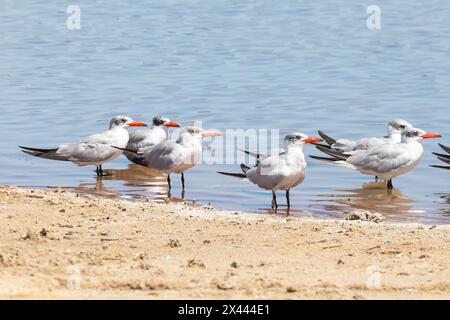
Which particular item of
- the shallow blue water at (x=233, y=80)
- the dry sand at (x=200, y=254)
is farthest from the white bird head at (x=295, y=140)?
the dry sand at (x=200, y=254)

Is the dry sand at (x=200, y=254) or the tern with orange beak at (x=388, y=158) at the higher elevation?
the tern with orange beak at (x=388, y=158)

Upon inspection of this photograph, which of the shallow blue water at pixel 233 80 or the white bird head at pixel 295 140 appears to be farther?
the shallow blue water at pixel 233 80

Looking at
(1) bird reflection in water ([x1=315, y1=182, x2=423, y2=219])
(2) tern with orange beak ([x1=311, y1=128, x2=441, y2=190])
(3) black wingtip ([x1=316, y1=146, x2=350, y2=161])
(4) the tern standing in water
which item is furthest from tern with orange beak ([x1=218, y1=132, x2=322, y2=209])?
(4) the tern standing in water

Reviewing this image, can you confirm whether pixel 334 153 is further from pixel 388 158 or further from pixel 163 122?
pixel 163 122

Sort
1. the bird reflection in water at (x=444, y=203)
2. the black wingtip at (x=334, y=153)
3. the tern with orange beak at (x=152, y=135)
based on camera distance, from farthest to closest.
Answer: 1. the tern with orange beak at (x=152, y=135)
2. the black wingtip at (x=334, y=153)
3. the bird reflection in water at (x=444, y=203)

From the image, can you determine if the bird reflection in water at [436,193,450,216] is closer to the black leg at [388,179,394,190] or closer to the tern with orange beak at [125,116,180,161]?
the black leg at [388,179,394,190]

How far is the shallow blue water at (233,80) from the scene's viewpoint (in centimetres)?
1174

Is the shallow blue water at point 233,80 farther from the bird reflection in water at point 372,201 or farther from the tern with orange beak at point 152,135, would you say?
the tern with orange beak at point 152,135

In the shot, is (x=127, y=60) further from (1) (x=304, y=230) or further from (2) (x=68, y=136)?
(1) (x=304, y=230)

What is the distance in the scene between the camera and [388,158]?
38.6ft

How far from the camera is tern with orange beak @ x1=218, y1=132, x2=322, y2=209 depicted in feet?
33.3

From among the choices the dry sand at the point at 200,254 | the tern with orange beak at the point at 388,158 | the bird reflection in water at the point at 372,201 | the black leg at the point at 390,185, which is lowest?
the bird reflection in water at the point at 372,201

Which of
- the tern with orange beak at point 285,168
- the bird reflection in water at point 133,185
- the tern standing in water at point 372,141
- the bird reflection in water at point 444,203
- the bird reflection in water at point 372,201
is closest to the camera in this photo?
the tern with orange beak at point 285,168

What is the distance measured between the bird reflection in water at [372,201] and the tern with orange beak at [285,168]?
18.3 inches
